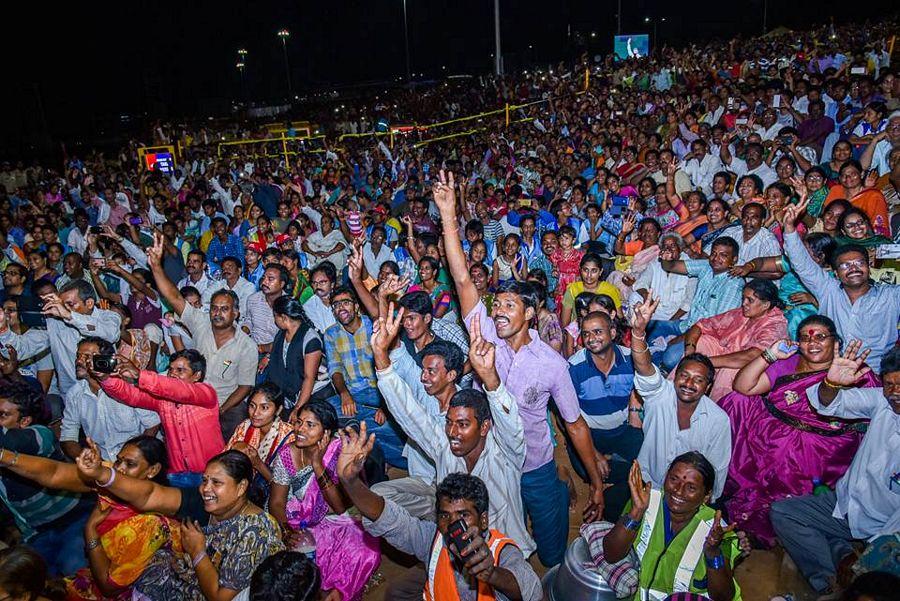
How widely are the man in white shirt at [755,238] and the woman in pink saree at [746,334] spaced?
98cm

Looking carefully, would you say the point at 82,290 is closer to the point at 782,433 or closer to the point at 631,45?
the point at 782,433

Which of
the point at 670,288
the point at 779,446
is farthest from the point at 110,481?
the point at 670,288

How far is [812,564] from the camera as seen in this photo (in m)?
3.27

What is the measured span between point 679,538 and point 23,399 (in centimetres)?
392

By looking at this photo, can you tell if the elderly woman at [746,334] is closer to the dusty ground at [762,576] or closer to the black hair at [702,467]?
the dusty ground at [762,576]

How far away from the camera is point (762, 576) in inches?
140

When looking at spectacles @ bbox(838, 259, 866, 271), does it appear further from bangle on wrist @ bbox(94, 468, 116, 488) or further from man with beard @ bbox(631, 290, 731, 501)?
bangle on wrist @ bbox(94, 468, 116, 488)

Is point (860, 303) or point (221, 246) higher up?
point (860, 303)

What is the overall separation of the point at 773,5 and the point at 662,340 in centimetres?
4140

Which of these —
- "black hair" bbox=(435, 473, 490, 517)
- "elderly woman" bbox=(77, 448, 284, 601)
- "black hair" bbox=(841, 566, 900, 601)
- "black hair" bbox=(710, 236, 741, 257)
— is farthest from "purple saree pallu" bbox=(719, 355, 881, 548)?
"elderly woman" bbox=(77, 448, 284, 601)

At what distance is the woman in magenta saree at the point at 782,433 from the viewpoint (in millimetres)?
3330

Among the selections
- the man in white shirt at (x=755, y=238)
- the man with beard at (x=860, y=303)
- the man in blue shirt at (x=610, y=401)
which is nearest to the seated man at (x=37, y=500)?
the man in blue shirt at (x=610, y=401)

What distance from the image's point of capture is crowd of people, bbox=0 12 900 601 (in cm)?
276

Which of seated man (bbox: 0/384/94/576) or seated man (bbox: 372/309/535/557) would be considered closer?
seated man (bbox: 372/309/535/557)
